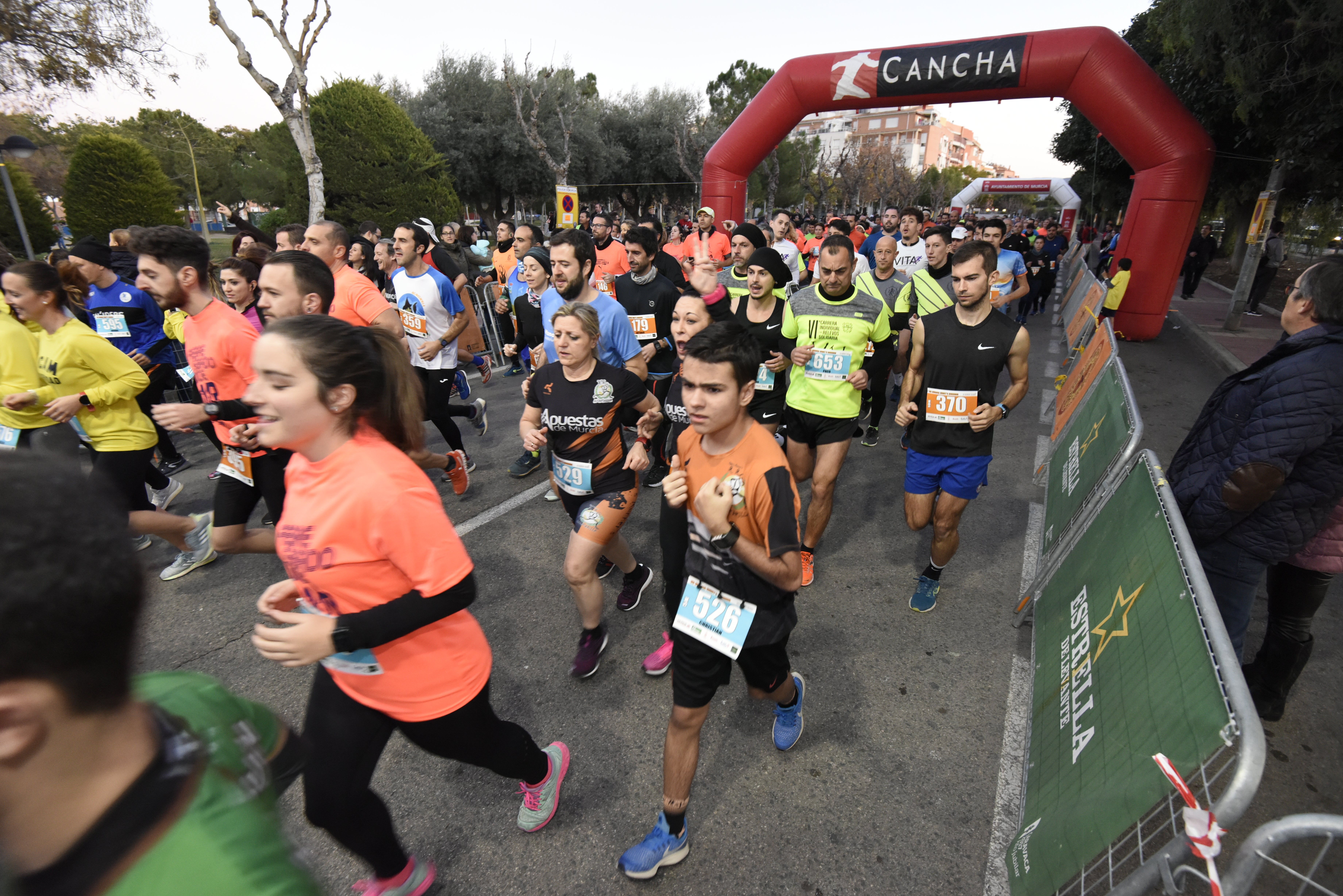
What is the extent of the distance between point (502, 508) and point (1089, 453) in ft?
14.3

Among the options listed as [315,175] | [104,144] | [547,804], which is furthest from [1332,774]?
[104,144]

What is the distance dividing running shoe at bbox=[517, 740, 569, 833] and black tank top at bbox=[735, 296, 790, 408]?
2827 millimetres

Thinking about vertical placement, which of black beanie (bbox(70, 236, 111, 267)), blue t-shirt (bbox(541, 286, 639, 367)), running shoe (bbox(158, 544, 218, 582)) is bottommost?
running shoe (bbox(158, 544, 218, 582))

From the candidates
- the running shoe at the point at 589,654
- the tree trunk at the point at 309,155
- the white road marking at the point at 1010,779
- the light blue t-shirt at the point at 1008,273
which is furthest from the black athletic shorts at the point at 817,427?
the tree trunk at the point at 309,155

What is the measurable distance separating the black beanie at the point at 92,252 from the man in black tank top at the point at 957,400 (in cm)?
671

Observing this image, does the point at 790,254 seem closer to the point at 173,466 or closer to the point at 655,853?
the point at 173,466

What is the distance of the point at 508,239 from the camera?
9633 mm

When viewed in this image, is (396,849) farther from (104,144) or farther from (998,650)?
(104,144)

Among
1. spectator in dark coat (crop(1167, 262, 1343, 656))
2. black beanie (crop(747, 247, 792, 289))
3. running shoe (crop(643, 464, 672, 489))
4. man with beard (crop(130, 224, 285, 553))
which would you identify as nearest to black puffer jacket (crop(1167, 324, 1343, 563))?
spectator in dark coat (crop(1167, 262, 1343, 656))

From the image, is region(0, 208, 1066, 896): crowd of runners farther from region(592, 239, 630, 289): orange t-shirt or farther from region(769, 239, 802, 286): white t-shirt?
region(769, 239, 802, 286): white t-shirt

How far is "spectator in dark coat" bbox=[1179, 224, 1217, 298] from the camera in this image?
56.2 ft

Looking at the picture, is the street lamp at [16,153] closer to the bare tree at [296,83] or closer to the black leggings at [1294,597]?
the bare tree at [296,83]

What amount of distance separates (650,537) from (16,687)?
13.7ft

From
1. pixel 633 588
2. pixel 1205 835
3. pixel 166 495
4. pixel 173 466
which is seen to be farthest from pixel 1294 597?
pixel 173 466
